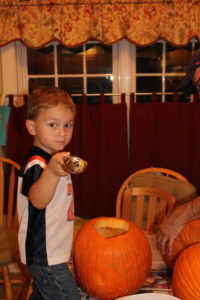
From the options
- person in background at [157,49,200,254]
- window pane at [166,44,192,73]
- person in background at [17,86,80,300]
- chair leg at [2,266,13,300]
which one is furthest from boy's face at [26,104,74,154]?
window pane at [166,44,192,73]

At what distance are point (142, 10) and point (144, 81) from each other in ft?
1.84

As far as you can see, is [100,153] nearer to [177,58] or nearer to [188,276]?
[177,58]

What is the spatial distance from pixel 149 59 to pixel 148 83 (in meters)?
0.20

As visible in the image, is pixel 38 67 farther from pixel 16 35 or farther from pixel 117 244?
pixel 117 244

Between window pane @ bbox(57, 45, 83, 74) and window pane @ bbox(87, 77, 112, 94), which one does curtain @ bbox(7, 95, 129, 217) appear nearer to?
window pane @ bbox(87, 77, 112, 94)

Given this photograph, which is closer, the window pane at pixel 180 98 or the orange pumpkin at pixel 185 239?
the orange pumpkin at pixel 185 239

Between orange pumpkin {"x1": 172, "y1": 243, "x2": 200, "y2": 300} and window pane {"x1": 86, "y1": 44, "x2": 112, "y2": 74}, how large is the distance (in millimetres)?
2031

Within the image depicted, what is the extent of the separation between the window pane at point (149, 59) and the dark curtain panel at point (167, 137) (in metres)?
0.38

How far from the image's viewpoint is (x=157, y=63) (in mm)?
2535

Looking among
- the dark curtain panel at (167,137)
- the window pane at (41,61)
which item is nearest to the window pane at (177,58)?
the dark curtain panel at (167,137)

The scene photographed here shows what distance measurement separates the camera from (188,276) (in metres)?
0.71

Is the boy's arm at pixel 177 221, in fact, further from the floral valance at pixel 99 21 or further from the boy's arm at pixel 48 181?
the floral valance at pixel 99 21

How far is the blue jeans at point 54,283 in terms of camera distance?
2.72 feet

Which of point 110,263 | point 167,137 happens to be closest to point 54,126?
point 110,263
